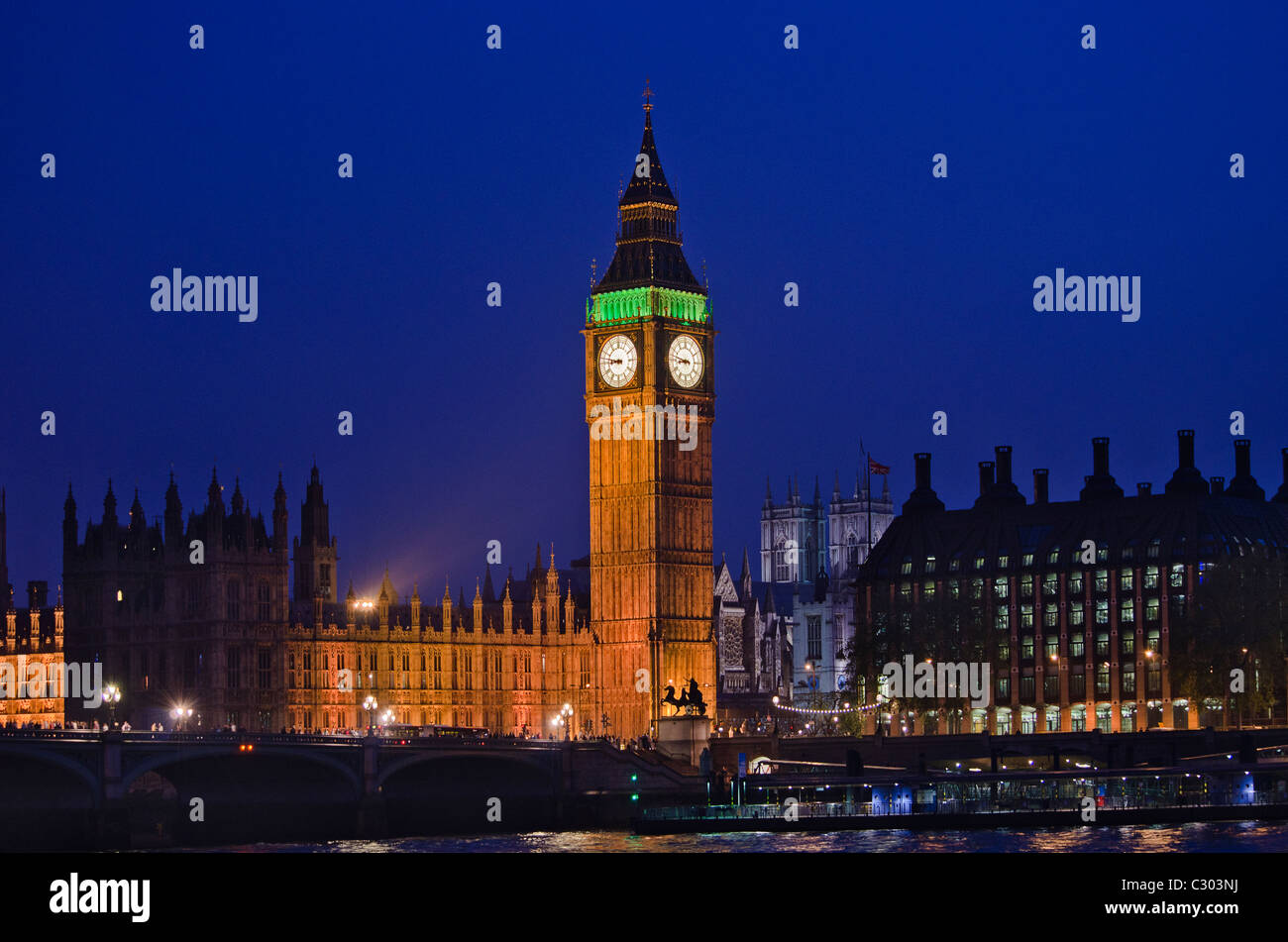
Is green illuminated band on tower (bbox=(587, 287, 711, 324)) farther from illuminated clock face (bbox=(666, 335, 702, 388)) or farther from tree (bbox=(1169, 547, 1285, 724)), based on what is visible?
tree (bbox=(1169, 547, 1285, 724))

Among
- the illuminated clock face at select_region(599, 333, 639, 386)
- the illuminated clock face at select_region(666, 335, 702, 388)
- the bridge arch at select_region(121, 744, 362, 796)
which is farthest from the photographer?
the illuminated clock face at select_region(666, 335, 702, 388)

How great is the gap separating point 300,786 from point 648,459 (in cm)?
3852

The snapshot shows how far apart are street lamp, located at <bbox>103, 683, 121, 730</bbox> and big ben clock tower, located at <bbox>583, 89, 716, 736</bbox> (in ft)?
89.3

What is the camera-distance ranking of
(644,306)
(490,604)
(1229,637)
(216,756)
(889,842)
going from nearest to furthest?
(889,842) → (216,756) → (1229,637) → (644,306) → (490,604)

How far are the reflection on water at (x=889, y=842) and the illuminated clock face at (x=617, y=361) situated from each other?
43860 millimetres

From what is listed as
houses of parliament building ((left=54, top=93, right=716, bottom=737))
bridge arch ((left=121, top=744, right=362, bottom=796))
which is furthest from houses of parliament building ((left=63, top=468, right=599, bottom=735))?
bridge arch ((left=121, top=744, right=362, bottom=796))

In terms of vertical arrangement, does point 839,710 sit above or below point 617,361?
below

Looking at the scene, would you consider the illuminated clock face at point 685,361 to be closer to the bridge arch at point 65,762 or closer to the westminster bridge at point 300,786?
the westminster bridge at point 300,786

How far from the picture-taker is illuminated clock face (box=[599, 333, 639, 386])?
438ft

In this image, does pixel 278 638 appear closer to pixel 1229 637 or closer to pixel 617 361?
pixel 617 361

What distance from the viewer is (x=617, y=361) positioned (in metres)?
134

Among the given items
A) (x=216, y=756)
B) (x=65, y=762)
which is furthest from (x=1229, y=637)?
(x=65, y=762)
